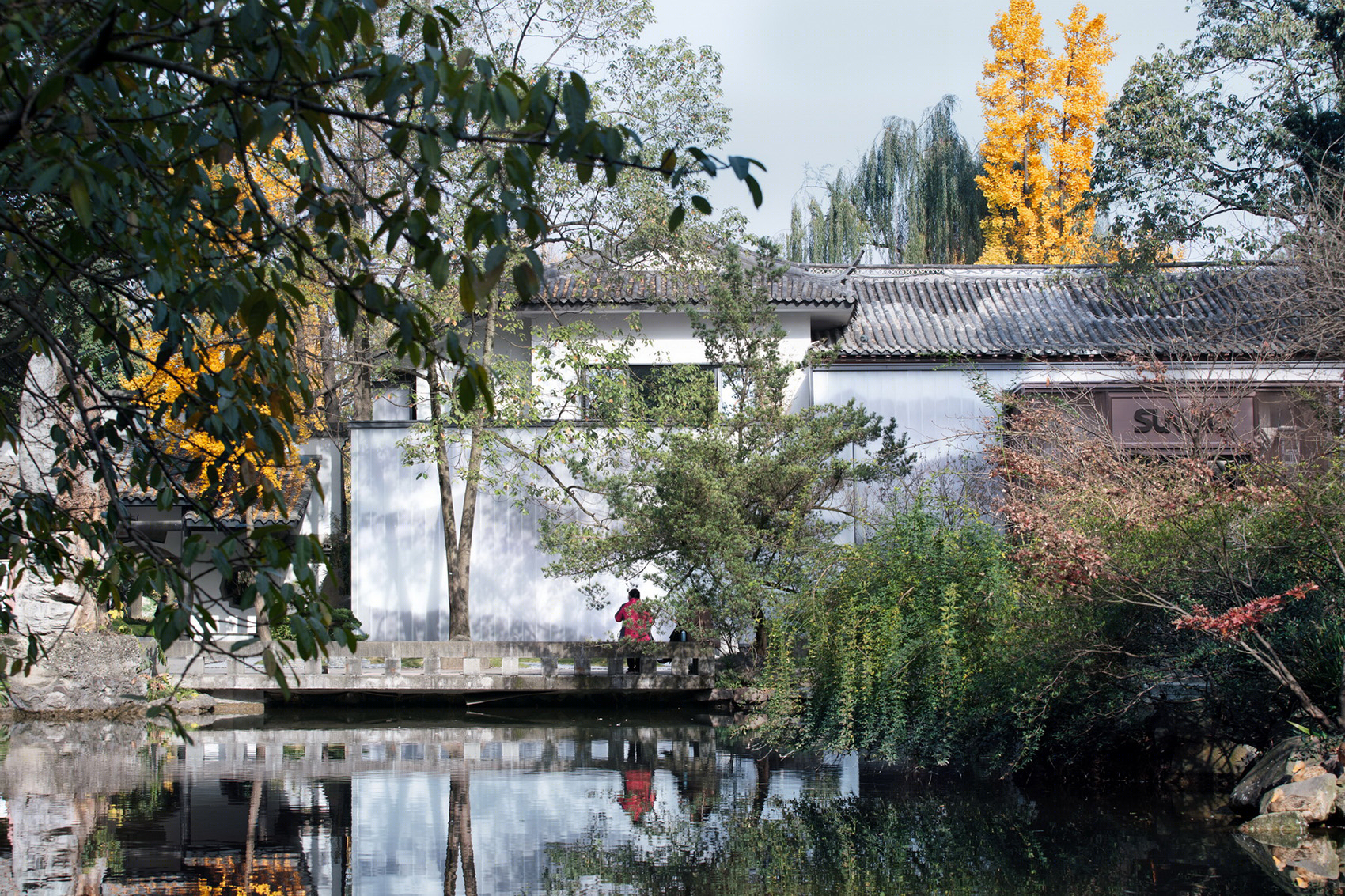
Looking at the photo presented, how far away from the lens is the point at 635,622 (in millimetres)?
A: 16094

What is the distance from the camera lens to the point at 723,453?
13.7 m

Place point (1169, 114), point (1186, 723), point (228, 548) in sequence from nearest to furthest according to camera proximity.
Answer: point (228, 548) < point (1186, 723) < point (1169, 114)

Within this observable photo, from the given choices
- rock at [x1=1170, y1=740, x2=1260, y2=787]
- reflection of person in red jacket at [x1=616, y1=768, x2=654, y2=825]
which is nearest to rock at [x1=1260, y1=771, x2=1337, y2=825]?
rock at [x1=1170, y1=740, x2=1260, y2=787]

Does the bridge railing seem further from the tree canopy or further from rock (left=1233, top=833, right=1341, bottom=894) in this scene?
the tree canopy

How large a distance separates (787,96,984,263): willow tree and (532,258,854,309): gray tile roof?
29.4ft

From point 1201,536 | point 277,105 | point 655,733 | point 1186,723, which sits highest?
point 277,105

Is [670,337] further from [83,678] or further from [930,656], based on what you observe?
[930,656]

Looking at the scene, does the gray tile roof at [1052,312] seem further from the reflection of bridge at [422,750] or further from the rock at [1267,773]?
the rock at [1267,773]

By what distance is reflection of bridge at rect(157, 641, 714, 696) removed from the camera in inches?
617

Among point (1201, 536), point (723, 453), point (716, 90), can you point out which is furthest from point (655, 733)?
point (716, 90)

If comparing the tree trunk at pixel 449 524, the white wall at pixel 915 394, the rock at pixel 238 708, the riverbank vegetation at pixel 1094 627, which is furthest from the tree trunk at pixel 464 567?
the riverbank vegetation at pixel 1094 627

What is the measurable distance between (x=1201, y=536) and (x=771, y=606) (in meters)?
5.72

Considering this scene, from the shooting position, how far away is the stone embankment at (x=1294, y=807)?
7004 mm

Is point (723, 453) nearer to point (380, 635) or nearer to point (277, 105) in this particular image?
point (380, 635)
